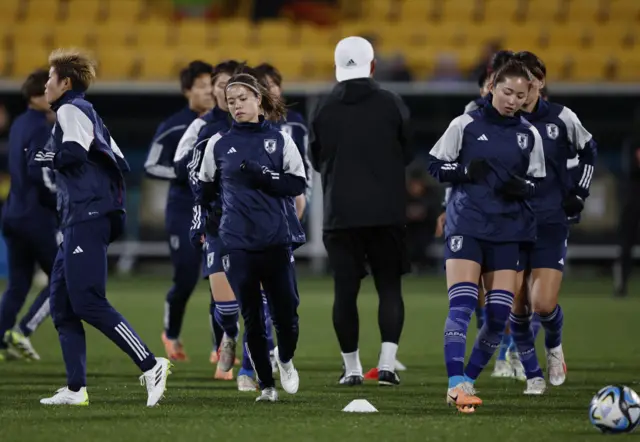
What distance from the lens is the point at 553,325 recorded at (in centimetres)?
923

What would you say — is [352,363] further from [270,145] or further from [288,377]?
[270,145]

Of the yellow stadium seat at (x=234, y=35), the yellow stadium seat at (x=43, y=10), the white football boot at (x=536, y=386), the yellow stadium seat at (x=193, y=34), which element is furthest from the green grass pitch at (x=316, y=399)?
the yellow stadium seat at (x=43, y=10)

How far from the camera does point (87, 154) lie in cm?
776

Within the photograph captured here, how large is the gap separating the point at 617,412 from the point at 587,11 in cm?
1860

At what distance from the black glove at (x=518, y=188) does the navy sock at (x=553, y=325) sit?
1.61 m

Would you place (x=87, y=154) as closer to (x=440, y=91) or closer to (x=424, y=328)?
(x=424, y=328)

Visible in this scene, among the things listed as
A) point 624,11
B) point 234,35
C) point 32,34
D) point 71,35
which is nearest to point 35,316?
point 234,35

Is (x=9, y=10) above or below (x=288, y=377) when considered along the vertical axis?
above

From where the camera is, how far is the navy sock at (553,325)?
918 centimetres

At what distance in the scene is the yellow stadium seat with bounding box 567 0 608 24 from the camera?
79.8 ft

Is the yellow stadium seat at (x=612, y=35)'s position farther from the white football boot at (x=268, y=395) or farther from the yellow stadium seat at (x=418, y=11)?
the white football boot at (x=268, y=395)

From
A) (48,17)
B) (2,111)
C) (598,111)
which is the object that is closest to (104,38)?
(48,17)

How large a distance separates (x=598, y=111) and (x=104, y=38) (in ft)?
29.3

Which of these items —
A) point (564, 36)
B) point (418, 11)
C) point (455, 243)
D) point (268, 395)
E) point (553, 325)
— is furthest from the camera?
point (418, 11)
